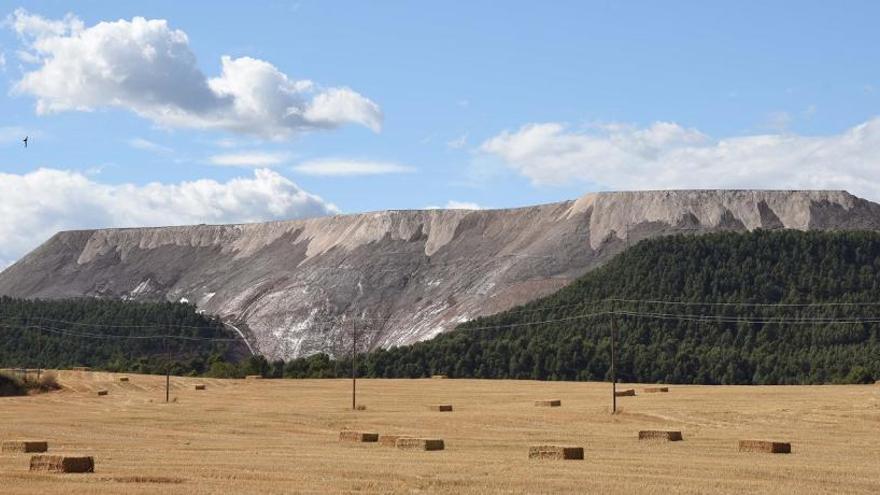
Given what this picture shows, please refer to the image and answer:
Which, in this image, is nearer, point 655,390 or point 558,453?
point 558,453

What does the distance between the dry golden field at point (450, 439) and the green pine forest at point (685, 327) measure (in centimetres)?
3185

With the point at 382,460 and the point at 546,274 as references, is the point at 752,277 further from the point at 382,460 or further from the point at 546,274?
the point at 382,460

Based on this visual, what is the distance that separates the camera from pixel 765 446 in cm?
5288

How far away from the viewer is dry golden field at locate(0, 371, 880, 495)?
122 ft

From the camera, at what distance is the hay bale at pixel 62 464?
3828cm

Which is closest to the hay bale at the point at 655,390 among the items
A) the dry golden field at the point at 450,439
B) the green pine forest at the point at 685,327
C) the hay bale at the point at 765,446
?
the dry golden field at the point at 450,439

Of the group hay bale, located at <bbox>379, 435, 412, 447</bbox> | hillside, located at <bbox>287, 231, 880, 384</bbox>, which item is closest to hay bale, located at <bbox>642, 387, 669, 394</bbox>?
hillside, located at <bbox>287, 231, 880, 384</bbox>

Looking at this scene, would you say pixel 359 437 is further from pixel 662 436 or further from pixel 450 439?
pixel 662 436

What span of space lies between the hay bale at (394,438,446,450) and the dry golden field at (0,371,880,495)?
89 cm

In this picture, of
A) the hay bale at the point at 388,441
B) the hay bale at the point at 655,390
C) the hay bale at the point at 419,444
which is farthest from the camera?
the hay bale at the point at 655,390

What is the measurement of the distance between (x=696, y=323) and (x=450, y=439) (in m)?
107

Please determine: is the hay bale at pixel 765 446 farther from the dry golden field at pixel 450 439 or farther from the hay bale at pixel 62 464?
the hay bale at pixel 62 464

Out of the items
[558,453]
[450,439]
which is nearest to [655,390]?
[450,439]

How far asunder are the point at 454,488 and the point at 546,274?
163801mm
